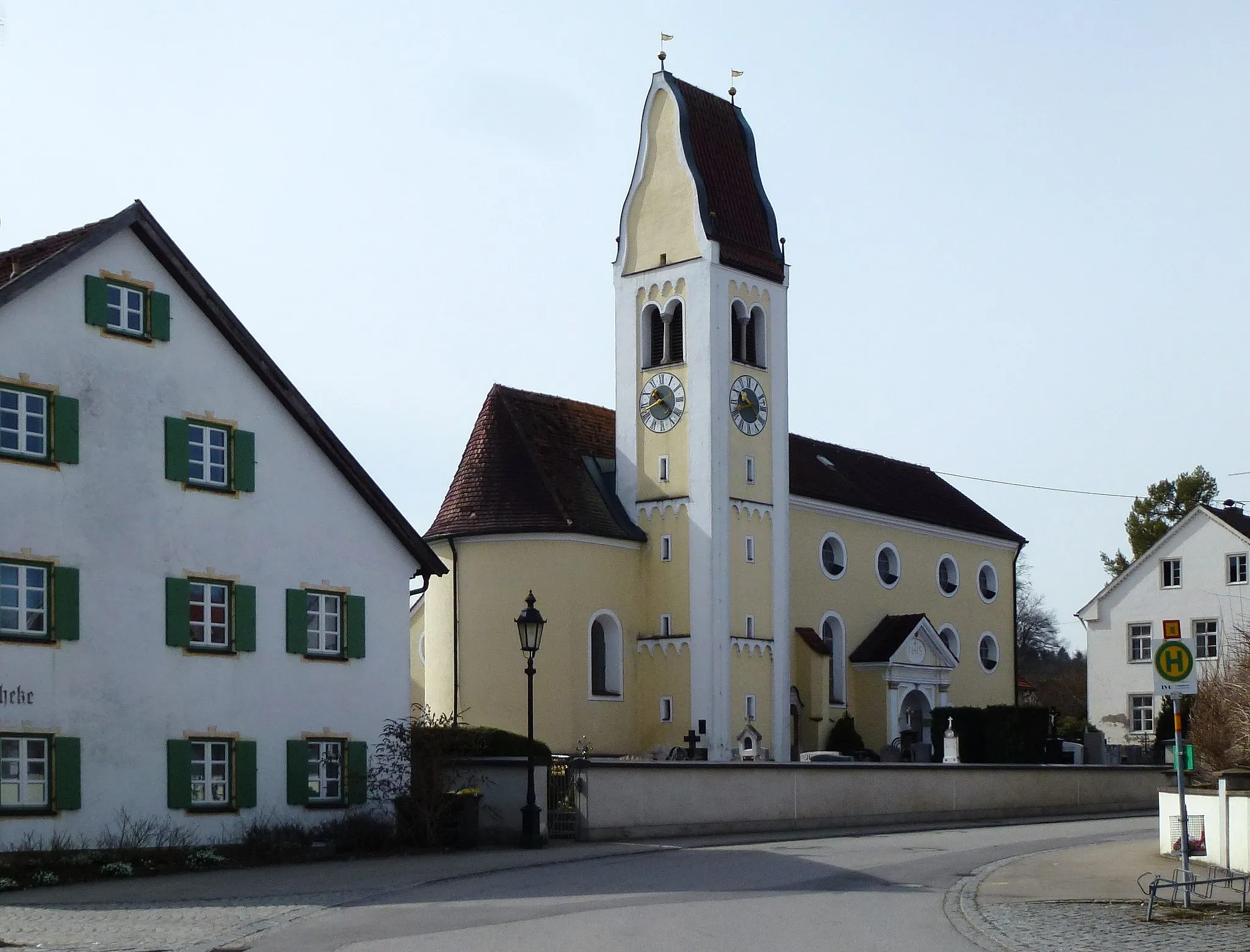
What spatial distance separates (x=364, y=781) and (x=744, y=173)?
29409 millimetres

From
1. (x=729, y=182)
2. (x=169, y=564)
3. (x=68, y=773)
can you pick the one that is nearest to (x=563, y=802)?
(x=169, y=564)

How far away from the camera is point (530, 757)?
27125 mm

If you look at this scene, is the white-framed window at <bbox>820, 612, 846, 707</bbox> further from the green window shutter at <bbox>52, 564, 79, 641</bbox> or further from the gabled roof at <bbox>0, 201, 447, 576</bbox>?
the green window shutter at <bbox>52, 564, 79, 641</bbox>

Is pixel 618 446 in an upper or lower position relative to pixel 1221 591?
upper

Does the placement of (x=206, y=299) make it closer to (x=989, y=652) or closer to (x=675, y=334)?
(x=675, y=334)

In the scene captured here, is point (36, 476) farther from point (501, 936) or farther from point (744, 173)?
point (744, 173)

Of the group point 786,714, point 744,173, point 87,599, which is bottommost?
point 786,714

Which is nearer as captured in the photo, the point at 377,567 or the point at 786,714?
the point at 377,567

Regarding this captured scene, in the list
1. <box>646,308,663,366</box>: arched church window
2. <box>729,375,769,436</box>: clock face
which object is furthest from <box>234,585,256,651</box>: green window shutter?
<box>646,308,663,366</box>: arched church window

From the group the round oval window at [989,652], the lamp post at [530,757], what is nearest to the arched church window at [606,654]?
the round oval window at [989,652]

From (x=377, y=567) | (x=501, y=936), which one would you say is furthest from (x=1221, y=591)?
(x=501, y=936)

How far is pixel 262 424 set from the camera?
28.4m

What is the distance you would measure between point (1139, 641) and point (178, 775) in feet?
153

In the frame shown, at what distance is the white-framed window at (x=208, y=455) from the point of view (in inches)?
1072
